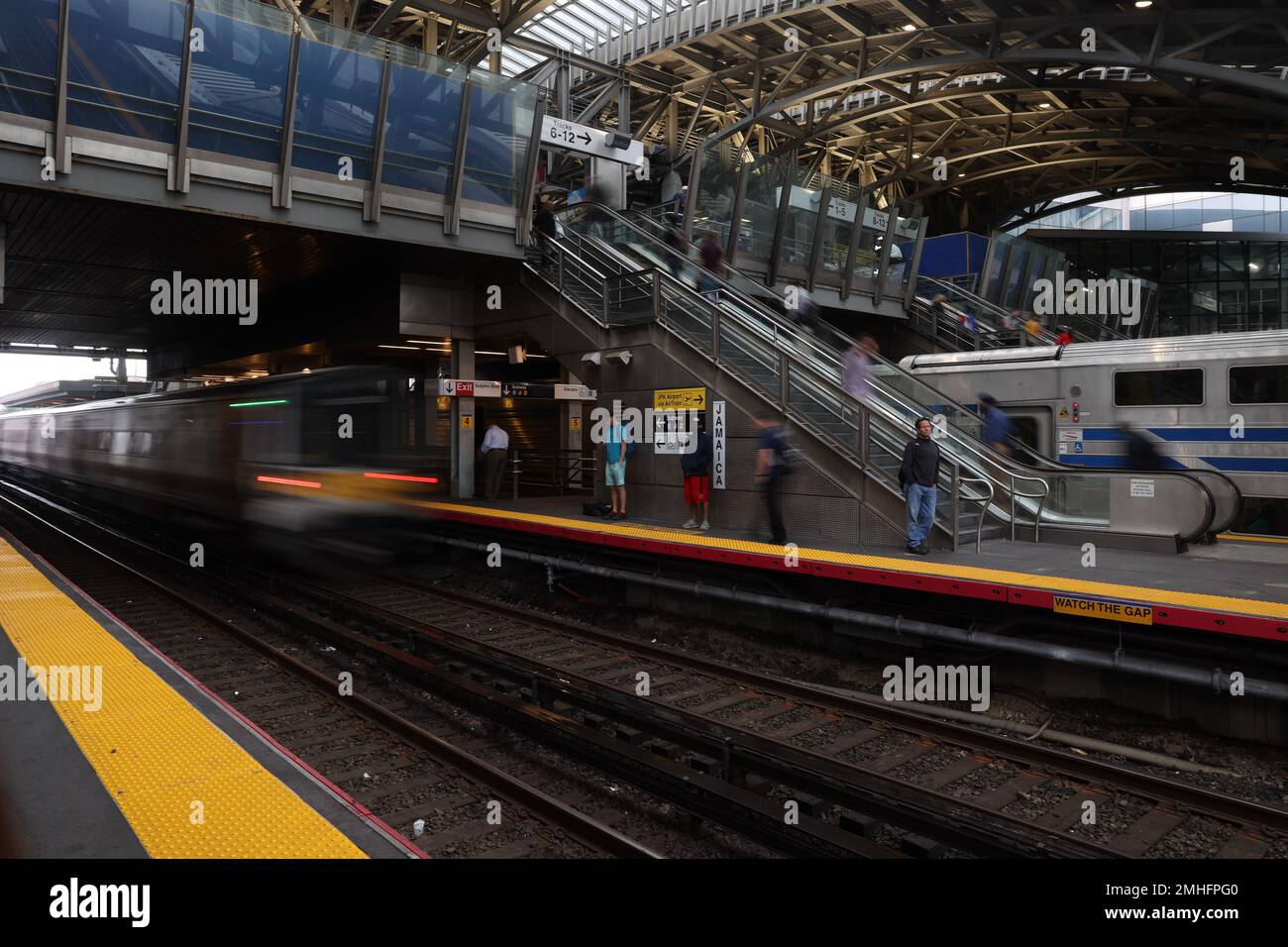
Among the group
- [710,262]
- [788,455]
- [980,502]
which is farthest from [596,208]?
[980,502]

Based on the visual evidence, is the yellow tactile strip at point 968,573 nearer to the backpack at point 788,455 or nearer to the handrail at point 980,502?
the backpack at point 788,455

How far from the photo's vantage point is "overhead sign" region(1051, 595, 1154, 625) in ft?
22.2

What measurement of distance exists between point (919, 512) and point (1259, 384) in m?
6.89

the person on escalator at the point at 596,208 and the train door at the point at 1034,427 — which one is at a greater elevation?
the person on escalator at the point at 596,208

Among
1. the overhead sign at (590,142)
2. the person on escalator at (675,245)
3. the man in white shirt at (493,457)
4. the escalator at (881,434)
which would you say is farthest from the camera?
the person on escalator at (675,245)

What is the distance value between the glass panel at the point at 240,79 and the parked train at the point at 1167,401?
44.0 feet

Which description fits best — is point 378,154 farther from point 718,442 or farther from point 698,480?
point 698,480

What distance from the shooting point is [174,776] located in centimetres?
379

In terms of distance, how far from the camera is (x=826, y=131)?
135 ft

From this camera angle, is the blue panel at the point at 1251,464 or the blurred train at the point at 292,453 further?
the blue panel at the point at 1251,464

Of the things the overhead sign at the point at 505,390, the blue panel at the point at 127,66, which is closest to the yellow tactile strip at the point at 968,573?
the overhead sign at the point at 505,390

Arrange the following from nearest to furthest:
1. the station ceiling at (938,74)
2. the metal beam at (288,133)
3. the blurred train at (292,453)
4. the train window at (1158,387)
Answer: the blurred train at (292,453) < the train window at (1158,387) < the metal beam at (288,133) < the station ceiling at (938,74)

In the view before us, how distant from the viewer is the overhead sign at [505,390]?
15375 millimetres
